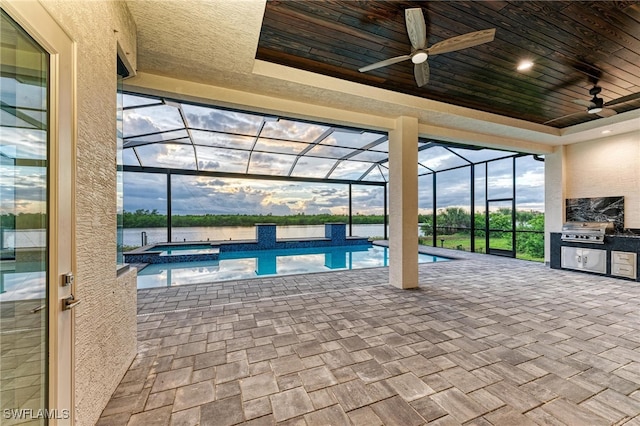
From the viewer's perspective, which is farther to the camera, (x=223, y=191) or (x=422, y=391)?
(x=223, y=191)

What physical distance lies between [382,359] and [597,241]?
20.7ft

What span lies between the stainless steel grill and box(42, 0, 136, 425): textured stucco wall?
835 centimetres

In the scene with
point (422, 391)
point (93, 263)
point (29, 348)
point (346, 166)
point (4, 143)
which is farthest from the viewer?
point (346, 166)

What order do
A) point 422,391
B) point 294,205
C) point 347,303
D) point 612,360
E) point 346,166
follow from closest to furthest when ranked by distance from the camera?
point 422,391 → point 612,360 → point 347,303 → point 346,166 → point 294,205

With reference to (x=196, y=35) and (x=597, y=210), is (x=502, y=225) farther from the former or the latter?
(x=196, y=35)

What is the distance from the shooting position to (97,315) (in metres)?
1.66

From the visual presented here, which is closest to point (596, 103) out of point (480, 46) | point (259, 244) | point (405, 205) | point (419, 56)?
point (480, 46)

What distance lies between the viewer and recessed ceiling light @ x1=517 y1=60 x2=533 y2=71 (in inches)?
135

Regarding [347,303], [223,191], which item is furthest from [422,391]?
[223,191]

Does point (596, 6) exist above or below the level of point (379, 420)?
above

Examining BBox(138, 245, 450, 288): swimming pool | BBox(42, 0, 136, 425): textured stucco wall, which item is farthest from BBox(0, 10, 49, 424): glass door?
BBox(138, 245, 450, 288): swimming pool

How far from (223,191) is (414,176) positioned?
26.4 feet

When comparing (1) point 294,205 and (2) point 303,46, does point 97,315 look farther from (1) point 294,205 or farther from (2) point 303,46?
(1) point 294,205

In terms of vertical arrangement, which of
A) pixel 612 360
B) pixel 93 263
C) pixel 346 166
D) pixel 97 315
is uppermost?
pixel 346 166
